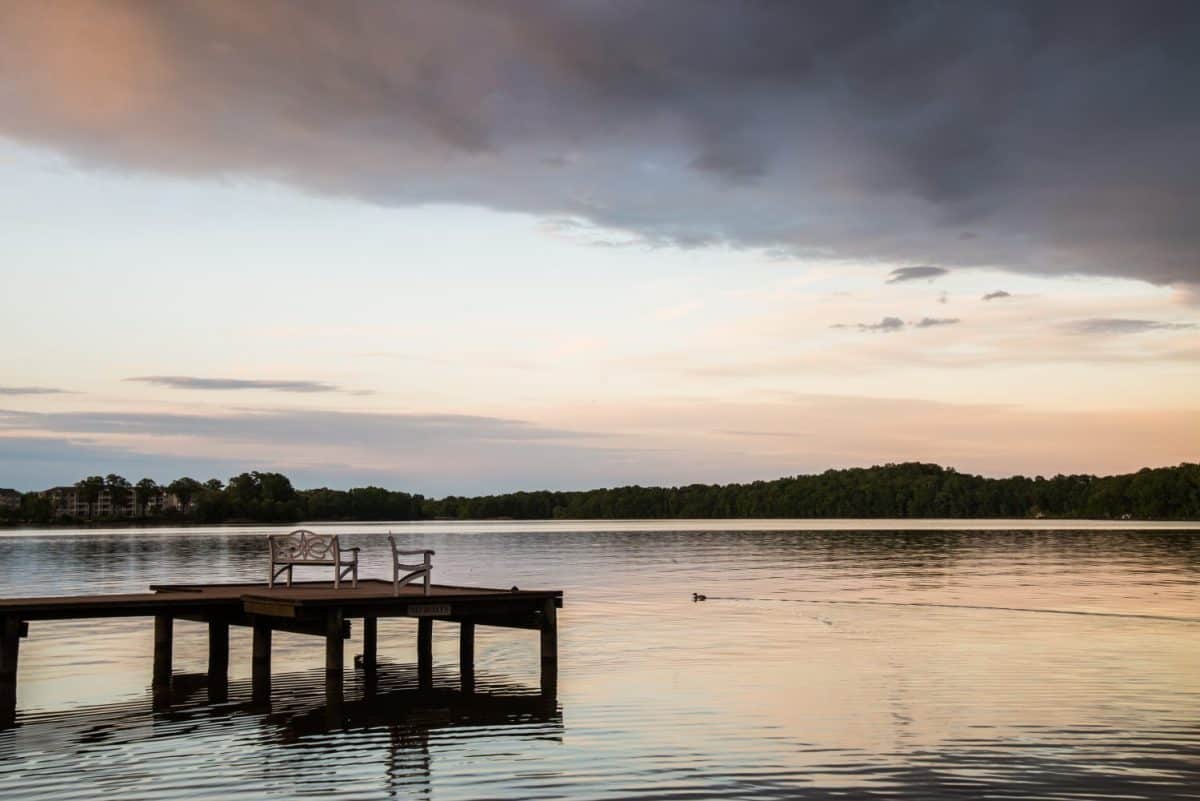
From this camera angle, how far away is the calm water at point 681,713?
15.4 m

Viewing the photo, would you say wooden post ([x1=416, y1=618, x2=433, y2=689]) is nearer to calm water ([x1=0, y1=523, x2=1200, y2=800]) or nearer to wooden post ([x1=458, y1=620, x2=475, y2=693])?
calm water ([x1=0, y1=523, x2=1200, y2=800])

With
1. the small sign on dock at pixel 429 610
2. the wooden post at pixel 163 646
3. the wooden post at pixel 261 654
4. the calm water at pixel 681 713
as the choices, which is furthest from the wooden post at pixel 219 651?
the small sign on dock at pixel 429 610

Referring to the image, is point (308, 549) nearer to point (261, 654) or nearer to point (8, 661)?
point (261, 654)

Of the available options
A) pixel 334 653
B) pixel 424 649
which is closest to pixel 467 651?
pixel 424 649

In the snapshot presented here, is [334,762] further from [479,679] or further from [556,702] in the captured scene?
[479,679]

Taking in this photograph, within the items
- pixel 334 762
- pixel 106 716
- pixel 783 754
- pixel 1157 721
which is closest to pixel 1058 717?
pixel 1157 721

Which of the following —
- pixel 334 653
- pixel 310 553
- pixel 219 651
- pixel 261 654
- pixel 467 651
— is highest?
pixel 310 553

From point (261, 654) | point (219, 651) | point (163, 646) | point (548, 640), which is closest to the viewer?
point (261, 654)

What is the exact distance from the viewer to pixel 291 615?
22.4m

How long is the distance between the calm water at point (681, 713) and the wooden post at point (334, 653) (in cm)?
60

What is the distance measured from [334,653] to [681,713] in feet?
22.3

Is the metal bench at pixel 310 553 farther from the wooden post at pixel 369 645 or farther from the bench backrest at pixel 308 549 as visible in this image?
the wooden post at pixel 369 645

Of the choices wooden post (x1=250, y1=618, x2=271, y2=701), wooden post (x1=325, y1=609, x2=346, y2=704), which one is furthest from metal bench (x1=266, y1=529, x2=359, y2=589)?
wooden post (x1=325, y1=609, x2=346, y2=704)

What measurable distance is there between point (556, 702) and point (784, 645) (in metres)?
10.9
